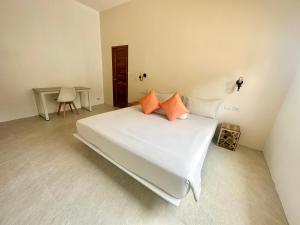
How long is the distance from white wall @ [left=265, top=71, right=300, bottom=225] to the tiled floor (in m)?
0.12

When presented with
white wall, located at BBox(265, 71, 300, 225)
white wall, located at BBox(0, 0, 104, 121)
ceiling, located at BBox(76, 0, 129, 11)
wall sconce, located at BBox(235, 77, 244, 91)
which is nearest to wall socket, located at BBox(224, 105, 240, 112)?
wall sconce, located at BBox(235, 77, 244, 91)

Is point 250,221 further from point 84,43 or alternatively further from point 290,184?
point 84,43

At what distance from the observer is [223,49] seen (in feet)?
8.22

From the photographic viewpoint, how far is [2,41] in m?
2.81

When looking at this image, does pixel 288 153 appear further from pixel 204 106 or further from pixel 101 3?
pixel 101 3

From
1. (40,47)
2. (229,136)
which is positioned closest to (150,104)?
(229,136)

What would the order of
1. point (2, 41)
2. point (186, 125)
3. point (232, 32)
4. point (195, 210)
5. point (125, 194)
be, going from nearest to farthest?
point (195, 210)
point (125, 194)
point (186, 125)
point (232, 32)
point (2, 41)

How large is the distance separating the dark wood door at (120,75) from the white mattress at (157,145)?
1.98 m

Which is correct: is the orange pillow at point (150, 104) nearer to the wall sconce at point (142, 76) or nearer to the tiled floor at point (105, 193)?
the wall sconce at point (142, 76)

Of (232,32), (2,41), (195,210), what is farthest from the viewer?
(2,41)

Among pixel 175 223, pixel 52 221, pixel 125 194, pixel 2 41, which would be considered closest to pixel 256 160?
pixel 175 223

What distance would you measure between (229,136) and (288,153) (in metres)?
0.85

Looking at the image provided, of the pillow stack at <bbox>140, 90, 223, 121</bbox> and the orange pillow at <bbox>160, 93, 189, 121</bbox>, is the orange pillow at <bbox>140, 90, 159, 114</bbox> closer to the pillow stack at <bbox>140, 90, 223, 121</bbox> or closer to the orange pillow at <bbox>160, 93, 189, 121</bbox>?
the pillow stack at <bbox>140, 90, 223, 121</bbox>

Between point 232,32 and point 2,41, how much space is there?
15.1 ft
